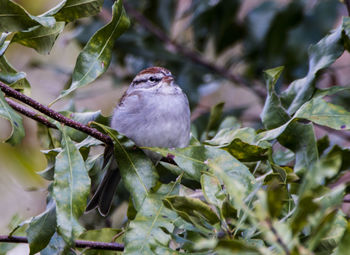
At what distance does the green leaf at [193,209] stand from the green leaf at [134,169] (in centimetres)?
37

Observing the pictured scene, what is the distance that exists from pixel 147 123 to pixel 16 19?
34.0 inches

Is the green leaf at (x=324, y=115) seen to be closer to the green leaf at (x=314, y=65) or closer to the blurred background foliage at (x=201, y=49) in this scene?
the green leaf at (x=314, y=65)

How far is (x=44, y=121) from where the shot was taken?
74.9 inches

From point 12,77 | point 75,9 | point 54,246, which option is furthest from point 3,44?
point 54,246

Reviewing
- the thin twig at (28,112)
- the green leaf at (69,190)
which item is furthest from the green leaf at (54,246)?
the thin twig at (28,112)

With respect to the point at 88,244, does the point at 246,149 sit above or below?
above

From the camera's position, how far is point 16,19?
188 cm

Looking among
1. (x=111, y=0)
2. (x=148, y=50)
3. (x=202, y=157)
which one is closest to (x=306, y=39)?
(x=148, y=50)

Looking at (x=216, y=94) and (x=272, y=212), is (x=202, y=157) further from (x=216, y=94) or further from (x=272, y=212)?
(x=216, y=94)

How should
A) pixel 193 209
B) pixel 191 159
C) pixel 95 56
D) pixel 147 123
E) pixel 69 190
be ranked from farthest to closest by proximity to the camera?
pixel 147 123 < pixel 95 56 < pixel 191 159 < pixel 69 190 < pixel 193 209

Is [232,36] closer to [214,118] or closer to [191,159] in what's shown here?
[214,118]

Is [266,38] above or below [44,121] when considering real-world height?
below

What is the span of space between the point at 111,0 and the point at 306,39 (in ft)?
4.53

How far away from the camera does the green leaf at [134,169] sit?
72.7 inches
